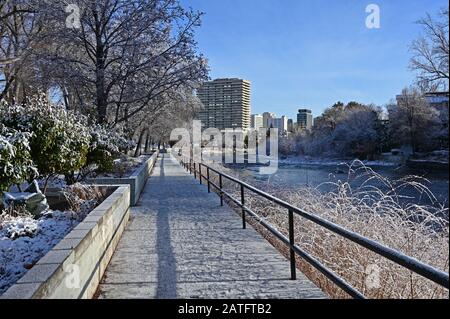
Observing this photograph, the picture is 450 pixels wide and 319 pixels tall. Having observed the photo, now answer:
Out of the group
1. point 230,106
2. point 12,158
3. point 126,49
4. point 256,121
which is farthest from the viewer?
point 256,121

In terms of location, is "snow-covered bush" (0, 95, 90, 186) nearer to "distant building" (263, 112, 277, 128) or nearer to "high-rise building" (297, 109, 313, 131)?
"distant building" (263, 112, 277, 128)

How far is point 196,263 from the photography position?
5320mm

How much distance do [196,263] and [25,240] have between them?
2.40 m

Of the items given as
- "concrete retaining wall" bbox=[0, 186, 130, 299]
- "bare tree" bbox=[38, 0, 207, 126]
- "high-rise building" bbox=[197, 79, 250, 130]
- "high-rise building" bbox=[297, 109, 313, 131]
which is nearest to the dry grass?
"concrete retaining wall" bbox=[0, 186, 130, 299]

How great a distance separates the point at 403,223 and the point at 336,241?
105cm

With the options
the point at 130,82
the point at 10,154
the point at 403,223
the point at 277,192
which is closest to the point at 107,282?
the point at 10,154

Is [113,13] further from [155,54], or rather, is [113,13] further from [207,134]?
[207,134]

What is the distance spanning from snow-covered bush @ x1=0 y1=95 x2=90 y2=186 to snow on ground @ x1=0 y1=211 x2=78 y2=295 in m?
1.35

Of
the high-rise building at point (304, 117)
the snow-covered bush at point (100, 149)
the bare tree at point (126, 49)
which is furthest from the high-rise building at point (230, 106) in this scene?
the high-rise building at point (304, 117)

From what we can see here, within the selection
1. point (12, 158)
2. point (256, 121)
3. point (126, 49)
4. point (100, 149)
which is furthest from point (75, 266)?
point (256, 121)

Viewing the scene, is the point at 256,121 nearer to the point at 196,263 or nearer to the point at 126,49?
the point at 126,49

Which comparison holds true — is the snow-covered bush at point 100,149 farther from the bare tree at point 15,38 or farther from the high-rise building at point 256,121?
the high-rise building at point 256,121

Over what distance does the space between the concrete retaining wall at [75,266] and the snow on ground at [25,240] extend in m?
0.77

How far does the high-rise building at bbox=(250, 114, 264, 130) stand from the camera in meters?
90.6
